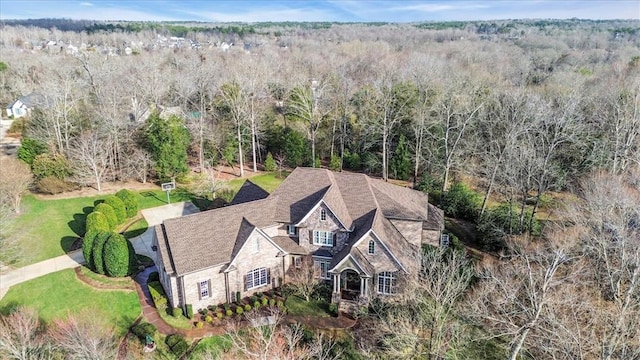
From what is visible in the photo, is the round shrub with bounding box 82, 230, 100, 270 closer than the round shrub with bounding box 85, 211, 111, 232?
Yes

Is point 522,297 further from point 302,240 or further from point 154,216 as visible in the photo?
point 154,216

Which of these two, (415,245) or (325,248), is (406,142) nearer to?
(415,245)

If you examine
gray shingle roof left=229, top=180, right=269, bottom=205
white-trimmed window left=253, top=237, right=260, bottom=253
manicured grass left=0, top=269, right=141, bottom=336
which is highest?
gray shingle roof left=229, top=180, right=269, bottom=205

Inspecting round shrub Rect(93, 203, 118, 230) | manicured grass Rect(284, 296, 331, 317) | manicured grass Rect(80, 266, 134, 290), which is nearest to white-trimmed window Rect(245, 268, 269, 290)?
manicured grass Rect(284, 296, 331, 317)

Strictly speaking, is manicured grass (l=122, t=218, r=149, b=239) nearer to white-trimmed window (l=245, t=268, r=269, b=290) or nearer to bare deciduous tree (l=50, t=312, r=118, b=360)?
bare deciduous tree (l=50, t=312, r=118, b=360)

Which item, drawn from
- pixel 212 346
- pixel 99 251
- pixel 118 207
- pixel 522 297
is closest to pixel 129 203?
pixel 118 207

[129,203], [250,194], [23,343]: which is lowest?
[129,203]
